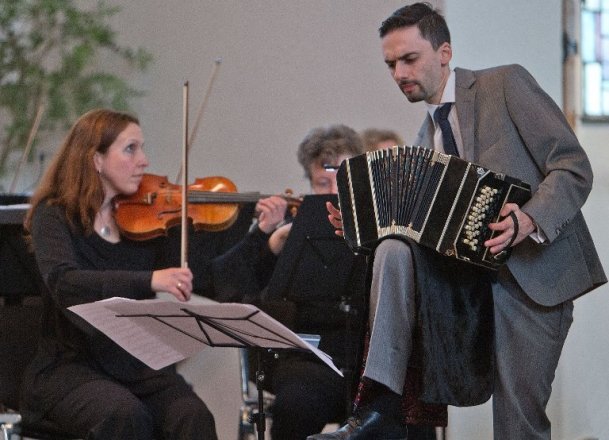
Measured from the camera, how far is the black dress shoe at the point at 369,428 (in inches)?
102

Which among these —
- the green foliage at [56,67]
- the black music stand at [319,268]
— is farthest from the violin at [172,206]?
the green foliage at [56,67]

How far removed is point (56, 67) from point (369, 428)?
12.8 feet

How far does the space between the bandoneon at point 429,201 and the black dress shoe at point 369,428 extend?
0.43 meters

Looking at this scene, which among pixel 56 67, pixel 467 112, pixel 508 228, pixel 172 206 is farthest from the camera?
pixel 56 67

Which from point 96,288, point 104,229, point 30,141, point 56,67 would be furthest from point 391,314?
point 56,67

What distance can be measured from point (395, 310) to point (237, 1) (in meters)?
3.02

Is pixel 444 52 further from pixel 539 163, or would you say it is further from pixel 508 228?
pixel 508 228

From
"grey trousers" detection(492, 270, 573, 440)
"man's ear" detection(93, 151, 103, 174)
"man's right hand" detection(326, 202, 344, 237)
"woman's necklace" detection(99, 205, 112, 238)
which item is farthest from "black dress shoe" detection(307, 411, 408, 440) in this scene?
"man's ear" detection(93, 151, 103, 174)

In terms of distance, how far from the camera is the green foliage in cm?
561

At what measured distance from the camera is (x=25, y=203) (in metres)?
4.28

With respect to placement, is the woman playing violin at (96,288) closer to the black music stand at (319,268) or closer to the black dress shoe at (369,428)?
the black music stand at (319,268)

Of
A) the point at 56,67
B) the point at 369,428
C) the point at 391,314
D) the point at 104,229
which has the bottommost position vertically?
the point at 369,428

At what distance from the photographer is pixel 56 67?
5902 millimetres

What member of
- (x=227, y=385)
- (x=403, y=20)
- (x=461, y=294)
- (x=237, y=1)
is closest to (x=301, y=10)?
(x=237, y=1)
